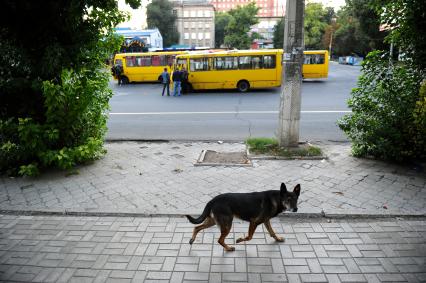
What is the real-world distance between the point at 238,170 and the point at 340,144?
3659 millimetres

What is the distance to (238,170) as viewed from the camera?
6.72m

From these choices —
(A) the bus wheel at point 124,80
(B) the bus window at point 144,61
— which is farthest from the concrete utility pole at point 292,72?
(A) the bus wheel at point 124,80

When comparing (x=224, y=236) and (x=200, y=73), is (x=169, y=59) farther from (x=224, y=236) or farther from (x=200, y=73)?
(x=224, y=236)

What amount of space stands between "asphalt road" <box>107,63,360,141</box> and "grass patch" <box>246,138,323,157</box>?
1.53 m

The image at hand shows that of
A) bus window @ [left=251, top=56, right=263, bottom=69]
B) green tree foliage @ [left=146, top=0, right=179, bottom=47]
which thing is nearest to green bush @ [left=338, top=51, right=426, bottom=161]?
bus window @ [left=251, top=56, right=263, bottom=69]

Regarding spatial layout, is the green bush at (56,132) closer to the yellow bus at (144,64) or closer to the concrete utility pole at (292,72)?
the concrete utility pole at (292,72)

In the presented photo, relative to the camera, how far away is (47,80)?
6.14 metres

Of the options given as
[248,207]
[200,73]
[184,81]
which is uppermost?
[200,73]

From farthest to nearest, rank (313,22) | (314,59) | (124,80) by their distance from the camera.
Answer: (313,22) → (124,80) → (314,59)

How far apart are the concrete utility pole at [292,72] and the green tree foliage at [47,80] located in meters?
3.44

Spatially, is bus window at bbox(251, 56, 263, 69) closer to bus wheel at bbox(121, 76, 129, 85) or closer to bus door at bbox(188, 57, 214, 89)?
bus door at bbox(188, 57, 214, 89)

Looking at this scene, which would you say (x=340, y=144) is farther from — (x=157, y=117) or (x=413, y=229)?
(x=157, y=117)

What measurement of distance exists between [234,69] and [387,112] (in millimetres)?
14868

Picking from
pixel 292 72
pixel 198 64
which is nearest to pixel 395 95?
pixel 292 72
